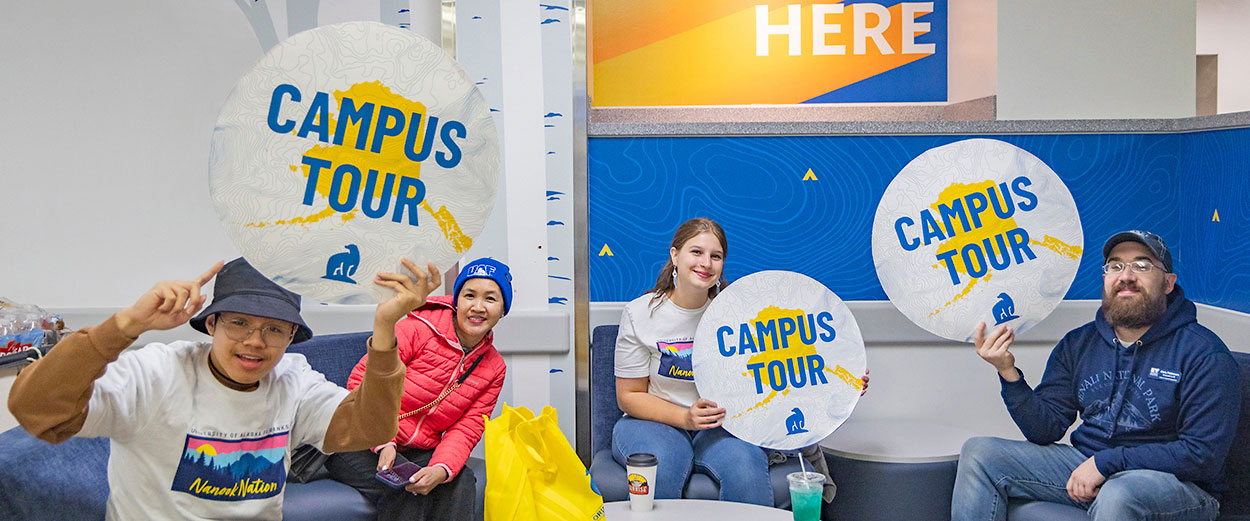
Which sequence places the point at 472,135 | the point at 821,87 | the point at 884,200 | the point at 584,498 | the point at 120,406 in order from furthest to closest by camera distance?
the point at 821,87 < the point at 884,200 < the point at 584,498 < the point at 472,135 < the point at 120,406

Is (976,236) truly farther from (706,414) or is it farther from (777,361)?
(706,414)

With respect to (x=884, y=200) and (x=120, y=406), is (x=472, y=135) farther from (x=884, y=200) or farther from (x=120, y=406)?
(x=884, y=200)

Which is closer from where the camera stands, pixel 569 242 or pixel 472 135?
pixel 472 135

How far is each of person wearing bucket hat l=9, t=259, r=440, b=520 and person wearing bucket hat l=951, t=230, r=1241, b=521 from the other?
5.20ft

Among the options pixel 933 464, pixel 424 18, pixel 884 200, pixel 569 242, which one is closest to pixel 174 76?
pixel 424 18

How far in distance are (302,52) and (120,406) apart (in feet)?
2.13

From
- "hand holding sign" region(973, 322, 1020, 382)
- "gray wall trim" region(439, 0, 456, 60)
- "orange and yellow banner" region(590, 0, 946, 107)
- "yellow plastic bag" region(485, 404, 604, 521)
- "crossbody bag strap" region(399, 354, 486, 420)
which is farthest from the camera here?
"orange and yellow banner" region(590, 0, 946, 107)

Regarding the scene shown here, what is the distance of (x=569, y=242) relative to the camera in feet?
10.5

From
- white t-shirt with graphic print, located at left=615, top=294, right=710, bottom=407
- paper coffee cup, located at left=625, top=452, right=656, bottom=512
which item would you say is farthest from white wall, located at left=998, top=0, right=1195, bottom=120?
paper coffee cup, located at left=625, top=452, right=656, bottom=512

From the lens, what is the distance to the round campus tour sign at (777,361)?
2453 millimetres

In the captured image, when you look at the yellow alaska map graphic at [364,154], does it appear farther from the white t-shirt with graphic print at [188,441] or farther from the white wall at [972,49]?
the white wall at [972,49]

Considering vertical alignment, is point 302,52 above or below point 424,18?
below

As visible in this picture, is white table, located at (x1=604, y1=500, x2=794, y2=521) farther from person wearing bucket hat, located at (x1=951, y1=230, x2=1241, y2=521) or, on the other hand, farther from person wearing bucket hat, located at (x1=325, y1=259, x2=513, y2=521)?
person wearing bucket hat, located at (x1=951, y1=230, x2=1241, y2=521)

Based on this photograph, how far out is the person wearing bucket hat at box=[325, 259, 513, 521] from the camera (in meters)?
→ 2.40
